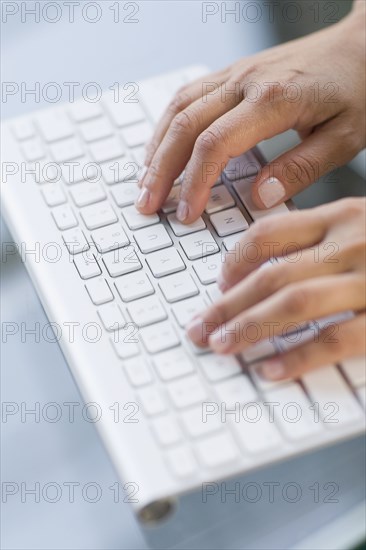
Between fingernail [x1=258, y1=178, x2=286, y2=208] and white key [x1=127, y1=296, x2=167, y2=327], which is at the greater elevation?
fingernail [x1=258, y1=178, x2=286, y2=208]

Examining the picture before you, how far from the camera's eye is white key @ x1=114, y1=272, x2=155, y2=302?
0.64 m

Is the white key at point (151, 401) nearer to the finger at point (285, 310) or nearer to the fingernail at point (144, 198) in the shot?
the finger at point (285, 310)

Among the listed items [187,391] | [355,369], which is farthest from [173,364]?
[355,369]

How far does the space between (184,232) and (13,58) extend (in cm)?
38

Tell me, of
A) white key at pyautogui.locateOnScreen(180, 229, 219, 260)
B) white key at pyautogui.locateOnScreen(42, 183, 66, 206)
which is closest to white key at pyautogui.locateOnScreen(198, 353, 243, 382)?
white key at pyautogui.locateOnScreen(180, 229, 219, 260)

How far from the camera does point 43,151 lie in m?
0.76

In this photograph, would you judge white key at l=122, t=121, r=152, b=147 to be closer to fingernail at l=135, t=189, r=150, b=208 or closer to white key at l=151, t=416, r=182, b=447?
fingernail at l=135, t=189, r=150, b=208

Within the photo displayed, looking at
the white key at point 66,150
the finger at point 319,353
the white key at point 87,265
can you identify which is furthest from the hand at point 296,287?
the white key at point 66,150

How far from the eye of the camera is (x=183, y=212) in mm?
700

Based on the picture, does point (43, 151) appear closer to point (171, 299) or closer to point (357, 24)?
point (171, 299)

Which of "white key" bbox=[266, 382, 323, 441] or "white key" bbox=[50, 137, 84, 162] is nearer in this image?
"white key" bbox=[266, 382, 323, 441]

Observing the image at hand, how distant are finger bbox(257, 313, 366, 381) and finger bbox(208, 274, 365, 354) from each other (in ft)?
0.06

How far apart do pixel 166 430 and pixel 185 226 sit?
203 millimetres

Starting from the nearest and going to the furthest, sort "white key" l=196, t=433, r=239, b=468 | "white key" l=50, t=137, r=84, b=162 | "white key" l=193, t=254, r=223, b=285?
"white key" l=196, t=433, r=239, b=468, "white key" l=193, t=254, r=223, b=285, "white key" l=50, t=137, r=84, b=162
